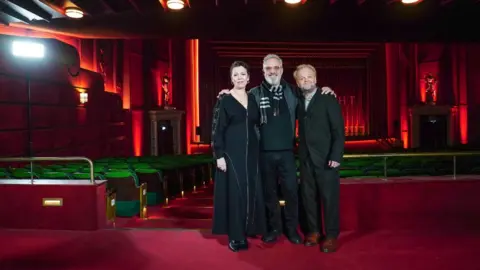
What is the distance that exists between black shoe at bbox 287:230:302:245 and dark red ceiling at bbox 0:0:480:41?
13.7 ft

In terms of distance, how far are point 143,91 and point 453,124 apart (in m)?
10.0

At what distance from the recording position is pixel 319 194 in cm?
336

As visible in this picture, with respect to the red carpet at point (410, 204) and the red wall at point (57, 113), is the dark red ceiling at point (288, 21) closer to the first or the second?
the red wall at point (57, 113)

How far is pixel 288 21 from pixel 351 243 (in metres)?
4.31

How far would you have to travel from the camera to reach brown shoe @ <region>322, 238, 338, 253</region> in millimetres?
3168

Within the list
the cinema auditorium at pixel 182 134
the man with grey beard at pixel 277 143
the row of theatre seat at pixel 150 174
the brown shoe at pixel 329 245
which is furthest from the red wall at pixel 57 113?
the brown shoe at pixel 329 245

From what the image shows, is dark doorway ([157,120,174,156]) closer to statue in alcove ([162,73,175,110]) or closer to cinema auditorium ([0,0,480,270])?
cinema auditorium ([0,0,480,270])

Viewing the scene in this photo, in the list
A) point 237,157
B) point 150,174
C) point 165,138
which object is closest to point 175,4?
point 150,174

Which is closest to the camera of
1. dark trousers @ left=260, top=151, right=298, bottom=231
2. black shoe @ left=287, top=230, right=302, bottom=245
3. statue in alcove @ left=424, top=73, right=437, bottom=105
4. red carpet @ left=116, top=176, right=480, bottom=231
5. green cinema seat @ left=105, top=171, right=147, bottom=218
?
dark trousers @ left=260, top=151, right=298, bottom=231

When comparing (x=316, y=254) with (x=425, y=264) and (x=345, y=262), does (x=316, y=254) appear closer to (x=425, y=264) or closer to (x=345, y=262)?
(x=345, y=262)

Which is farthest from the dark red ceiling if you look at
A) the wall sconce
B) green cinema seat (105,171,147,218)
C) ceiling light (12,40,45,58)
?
green cinema seat (105,171,147,218)

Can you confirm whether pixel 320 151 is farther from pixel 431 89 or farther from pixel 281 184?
pixel 431 89

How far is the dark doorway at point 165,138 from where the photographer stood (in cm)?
1322

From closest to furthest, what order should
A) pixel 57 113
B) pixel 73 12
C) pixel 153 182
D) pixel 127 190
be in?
pixel 127 190 → pixel 73 12 → pixel 153 182 → pixel 57 113
